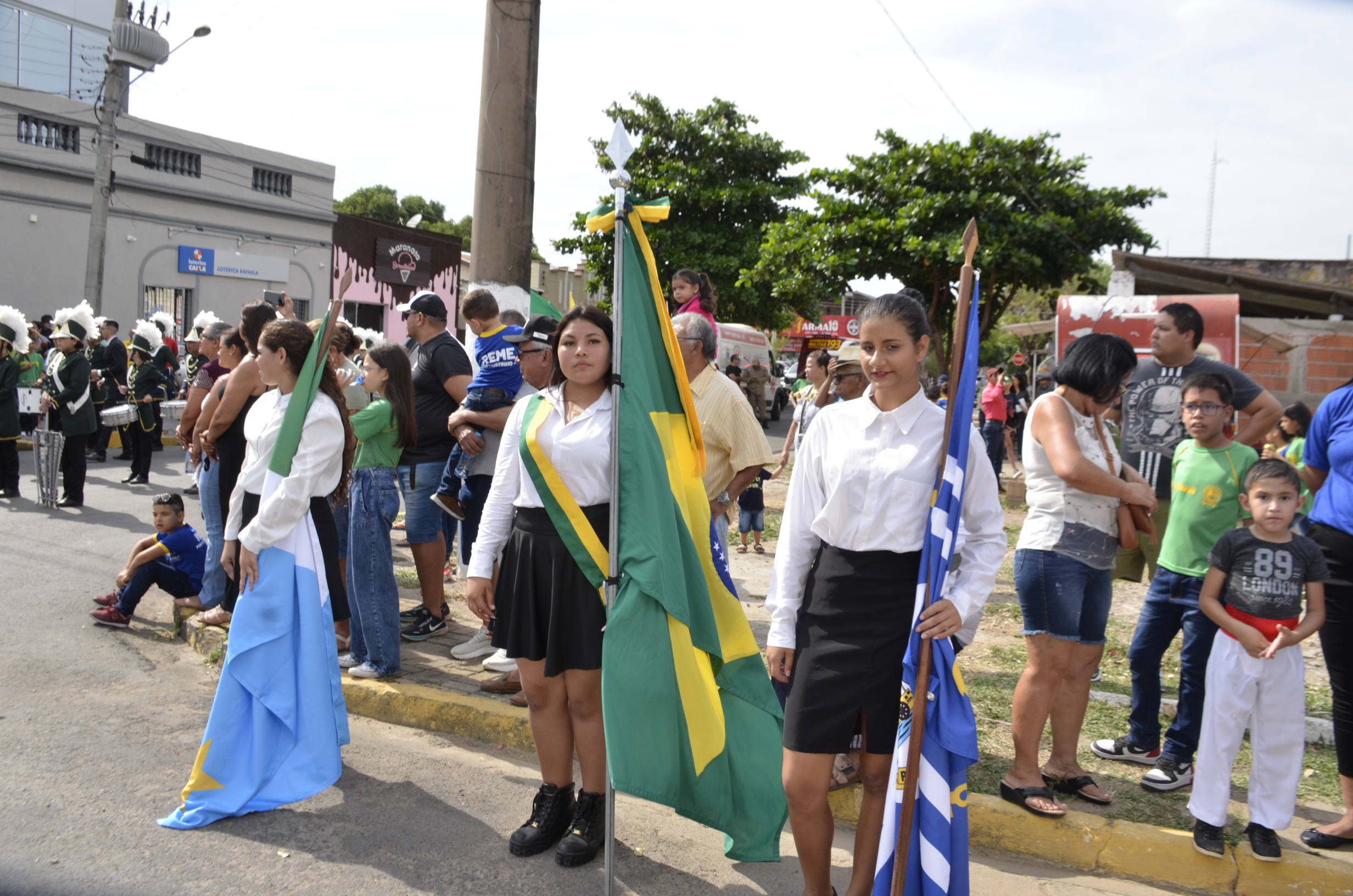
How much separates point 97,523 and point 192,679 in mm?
5013

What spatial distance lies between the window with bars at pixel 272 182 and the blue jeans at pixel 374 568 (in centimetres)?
2650

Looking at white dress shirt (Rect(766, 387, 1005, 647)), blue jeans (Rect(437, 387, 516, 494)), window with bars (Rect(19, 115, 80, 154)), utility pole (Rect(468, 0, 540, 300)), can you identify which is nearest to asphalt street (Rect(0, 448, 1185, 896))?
white dress shirt (Rect(766, 387, 1005, 647))

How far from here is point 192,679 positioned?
207 inches

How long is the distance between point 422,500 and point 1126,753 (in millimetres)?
3890

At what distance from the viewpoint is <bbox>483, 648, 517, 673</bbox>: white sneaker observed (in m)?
5.07

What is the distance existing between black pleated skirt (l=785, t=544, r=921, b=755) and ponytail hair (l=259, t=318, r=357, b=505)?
2.46 m

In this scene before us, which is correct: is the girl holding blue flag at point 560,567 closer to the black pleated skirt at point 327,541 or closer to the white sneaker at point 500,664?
the black pleated skirt at point 327,541

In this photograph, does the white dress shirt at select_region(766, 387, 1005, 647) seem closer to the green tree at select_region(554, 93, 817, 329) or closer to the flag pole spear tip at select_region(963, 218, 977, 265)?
the flag pole spear tip at select_region(963, 218, 977, 265)

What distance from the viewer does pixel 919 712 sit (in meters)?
2.58

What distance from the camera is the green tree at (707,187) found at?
91.6ft

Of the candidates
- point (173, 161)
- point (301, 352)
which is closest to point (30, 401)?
point (301, 352)

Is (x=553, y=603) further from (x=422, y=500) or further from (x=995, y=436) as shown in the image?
(x=995, y=436)

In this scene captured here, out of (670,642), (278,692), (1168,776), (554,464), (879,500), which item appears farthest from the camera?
(1168,776)

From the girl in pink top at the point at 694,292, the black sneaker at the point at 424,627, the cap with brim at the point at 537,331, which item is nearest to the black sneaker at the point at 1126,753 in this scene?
the girl in pink top at the point at 694,292
